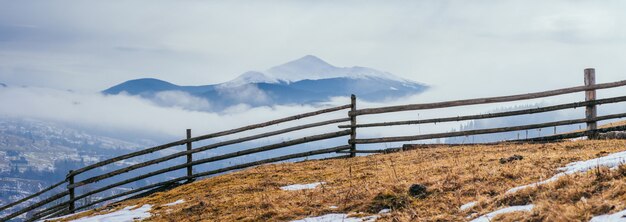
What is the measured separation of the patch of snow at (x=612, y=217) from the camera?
5.07 metres

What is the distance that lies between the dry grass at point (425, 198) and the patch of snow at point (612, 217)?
114mm

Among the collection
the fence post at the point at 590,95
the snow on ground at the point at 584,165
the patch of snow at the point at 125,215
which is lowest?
the patch of snow at the point at 125,215

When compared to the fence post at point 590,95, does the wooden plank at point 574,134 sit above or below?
below

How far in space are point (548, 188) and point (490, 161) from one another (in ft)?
13.1

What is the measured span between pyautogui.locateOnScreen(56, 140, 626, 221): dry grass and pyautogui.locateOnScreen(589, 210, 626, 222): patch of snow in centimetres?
11

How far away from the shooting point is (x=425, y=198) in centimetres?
777

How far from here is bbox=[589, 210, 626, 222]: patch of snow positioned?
507 cm

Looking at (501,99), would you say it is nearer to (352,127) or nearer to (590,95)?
(590,95)

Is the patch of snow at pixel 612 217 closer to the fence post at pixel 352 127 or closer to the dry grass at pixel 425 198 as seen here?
the dry grass at pixel 425 198

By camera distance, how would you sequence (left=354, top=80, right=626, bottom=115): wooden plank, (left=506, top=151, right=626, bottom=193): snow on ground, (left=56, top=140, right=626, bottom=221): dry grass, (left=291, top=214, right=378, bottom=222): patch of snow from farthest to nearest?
(left=354, top=80, right=626, bottom=115): wooden plank < (left=291, top=214, right=378, bottom=222): patch of snow < (left=506, top=151, right=626, bottom=193): snow on ground < (left=56, top=140, right=626, bottom=221): dry grass

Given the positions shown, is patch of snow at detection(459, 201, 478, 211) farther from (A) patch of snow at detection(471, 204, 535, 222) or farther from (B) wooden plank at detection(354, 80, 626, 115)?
(B) wooden plank at detection(354, 80, 626, 115)

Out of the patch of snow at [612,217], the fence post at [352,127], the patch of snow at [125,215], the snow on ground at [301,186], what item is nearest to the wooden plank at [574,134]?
the fence post at [352,127]

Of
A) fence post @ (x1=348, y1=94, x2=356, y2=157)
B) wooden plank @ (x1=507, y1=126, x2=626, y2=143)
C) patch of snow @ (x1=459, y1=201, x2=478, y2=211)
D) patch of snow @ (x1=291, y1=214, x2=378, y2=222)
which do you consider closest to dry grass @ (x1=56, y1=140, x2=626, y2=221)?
patch of snow @ (x1=459, y1=201, x2=478, y2=211)

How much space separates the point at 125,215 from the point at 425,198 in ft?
22.3
